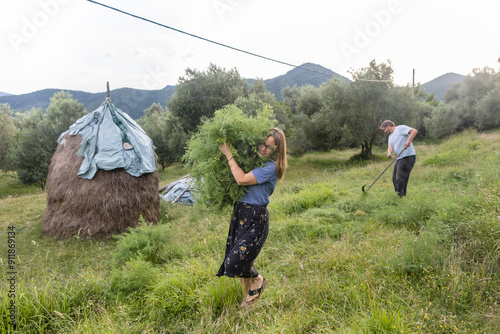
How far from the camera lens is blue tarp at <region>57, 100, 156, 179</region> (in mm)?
6151

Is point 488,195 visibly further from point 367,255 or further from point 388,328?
point 388,328

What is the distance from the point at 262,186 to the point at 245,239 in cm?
56

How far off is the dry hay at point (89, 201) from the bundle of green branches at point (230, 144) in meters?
4.16

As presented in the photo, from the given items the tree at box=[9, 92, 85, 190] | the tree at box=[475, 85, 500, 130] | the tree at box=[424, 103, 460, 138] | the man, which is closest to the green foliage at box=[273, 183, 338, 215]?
the man

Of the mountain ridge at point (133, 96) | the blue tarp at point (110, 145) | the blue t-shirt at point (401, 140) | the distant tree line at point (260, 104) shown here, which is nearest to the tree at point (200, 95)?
the distant tree line at point (260, 104)

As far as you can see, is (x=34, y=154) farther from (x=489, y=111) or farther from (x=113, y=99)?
(x=113, y=99)

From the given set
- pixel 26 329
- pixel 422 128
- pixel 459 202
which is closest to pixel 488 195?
pixel 459 202

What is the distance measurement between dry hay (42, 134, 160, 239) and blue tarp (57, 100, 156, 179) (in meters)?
0.20

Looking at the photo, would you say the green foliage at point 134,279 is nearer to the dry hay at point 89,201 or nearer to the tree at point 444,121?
the dry hay at point 89,201

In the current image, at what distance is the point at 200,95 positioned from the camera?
1698 centimetres

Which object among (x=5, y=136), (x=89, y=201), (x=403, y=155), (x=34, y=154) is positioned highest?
(x=5, y=136)

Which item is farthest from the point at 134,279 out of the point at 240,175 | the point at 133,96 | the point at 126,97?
the point at 133,96

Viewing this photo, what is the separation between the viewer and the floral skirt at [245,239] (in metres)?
2.55

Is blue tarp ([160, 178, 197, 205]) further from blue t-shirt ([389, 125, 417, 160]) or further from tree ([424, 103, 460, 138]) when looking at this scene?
tree ([424, 103, 460, 138])
